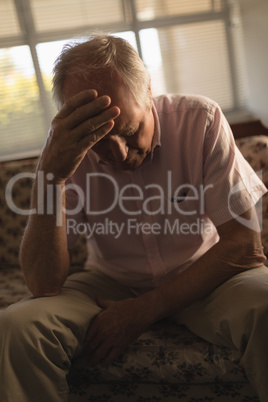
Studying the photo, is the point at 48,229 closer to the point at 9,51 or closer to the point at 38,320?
the point at 38,320

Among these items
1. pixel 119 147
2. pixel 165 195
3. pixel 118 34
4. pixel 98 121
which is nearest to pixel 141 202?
pixel 165 195

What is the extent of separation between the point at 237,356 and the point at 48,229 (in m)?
0.63

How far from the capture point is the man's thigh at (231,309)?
3.44 ft

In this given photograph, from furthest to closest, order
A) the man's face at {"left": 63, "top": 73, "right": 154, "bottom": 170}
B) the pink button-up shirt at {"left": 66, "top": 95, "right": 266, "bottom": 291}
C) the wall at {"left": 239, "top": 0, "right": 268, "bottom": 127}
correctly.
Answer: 1. the wall at {"left": 239, "top": 0, "right": 268, "bottom": 127}
2. the pink button-up shirt at {"left": 66, "top": 95, "right": 266, "bottom": 291}
3. the man's face at {"left": 63, "top": 73, "right": 154, "bottom": 170}

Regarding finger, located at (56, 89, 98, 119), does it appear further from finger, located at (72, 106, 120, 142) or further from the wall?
the wall

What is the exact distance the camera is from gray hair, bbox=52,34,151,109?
1.16m

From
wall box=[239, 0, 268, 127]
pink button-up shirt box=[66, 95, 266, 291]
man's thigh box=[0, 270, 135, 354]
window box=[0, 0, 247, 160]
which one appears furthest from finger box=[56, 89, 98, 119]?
wall box=[239, 0, 268, 127]

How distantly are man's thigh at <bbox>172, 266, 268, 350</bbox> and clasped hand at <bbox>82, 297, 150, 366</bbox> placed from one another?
0.16 metres

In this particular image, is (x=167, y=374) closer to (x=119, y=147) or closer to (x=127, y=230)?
(x=127, y=230)

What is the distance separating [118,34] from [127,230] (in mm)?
2252

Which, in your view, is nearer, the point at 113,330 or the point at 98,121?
the point at 98,121

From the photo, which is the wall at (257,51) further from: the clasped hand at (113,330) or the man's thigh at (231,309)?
the clasped hand at (113,330)

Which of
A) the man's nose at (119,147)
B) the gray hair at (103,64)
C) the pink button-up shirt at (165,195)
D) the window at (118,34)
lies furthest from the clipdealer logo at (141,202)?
the window at (118,34)

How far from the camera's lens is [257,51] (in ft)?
10.5
